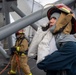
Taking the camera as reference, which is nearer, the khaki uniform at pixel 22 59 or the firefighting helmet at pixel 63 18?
the firefighting helmet at pixel 63 18

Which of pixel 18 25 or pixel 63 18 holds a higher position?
pixel 63 18

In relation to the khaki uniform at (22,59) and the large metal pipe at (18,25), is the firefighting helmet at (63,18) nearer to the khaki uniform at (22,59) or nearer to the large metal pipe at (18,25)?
the large metal pipe at (18,25)

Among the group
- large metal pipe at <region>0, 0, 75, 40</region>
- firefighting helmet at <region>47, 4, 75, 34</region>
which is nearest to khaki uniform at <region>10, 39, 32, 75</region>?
large metal pipe at <region>0, 0, 75, 40</region>

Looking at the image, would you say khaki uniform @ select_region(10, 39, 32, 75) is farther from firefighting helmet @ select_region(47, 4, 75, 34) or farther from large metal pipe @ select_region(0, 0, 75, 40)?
firefighting helmet @ select_region(47, 4, 75, 34)

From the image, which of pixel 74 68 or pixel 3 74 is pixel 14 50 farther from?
pixel 74 68

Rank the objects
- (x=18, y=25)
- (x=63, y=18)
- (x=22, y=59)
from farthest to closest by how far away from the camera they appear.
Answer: (x=22, y=59) → (x=18, y=25) → (x=63, y=18)

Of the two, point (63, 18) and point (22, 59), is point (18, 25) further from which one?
point (22, 59)

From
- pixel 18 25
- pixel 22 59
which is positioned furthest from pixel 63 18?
pixel 22 59

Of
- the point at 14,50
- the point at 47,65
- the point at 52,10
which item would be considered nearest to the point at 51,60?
the point at 47,65

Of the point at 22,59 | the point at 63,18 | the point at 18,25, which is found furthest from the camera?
the point at 22,59

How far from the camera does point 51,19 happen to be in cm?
281

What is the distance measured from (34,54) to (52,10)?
60 centimetres

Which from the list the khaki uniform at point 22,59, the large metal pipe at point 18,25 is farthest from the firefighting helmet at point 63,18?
the khaki uniform at point 22,59

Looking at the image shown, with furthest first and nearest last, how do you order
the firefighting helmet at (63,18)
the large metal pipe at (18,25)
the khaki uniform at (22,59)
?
the khaki uniform at (22,59)
the large metal pipe at (18,25)
the firefighting helmet at (63,18)
